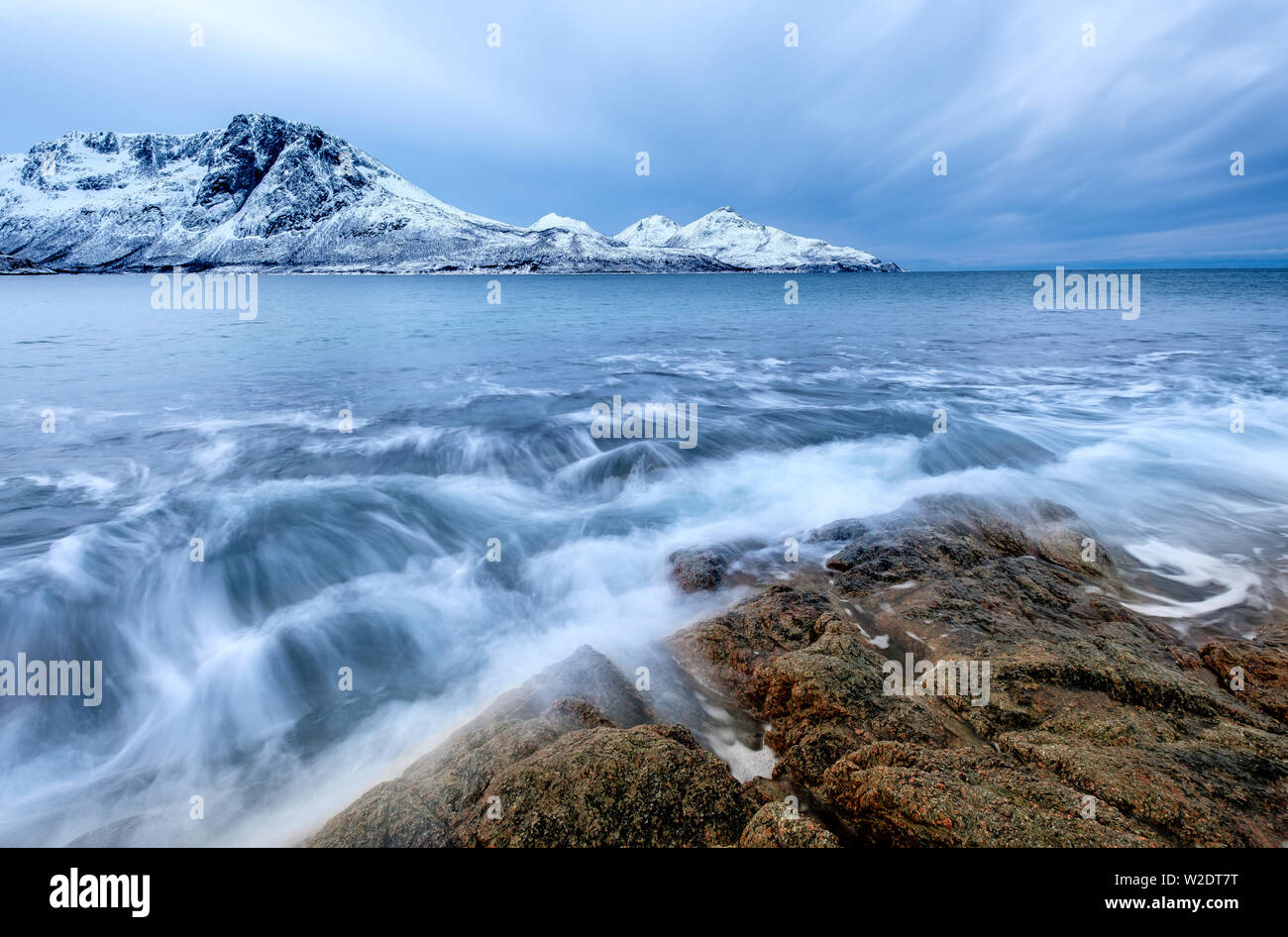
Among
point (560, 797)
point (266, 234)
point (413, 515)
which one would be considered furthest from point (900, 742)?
point (266, 234)

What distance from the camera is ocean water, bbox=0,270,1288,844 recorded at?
15.7ft

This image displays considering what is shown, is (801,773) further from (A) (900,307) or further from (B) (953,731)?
(A) (900,307)

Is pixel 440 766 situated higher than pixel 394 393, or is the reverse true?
pixel 394 393

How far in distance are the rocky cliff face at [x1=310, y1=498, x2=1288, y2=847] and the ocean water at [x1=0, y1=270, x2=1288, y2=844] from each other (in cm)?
117

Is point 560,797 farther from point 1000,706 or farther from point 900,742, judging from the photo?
A: point 1000,706

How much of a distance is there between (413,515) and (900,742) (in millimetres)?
7642

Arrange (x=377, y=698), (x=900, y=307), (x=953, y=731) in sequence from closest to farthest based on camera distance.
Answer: (x=953, y=731) → (x=377, y=698) → (x=900, y=307)

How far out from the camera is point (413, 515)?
29.2ft

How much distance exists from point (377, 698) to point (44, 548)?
18.9 ft

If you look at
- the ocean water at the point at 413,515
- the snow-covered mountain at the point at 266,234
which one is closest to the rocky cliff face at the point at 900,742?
the ocean water at the point at 413,515

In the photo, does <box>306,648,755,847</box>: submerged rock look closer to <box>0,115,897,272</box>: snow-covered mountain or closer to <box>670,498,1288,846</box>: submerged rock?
<box>670,498,1288,846</box>: submerged rock
